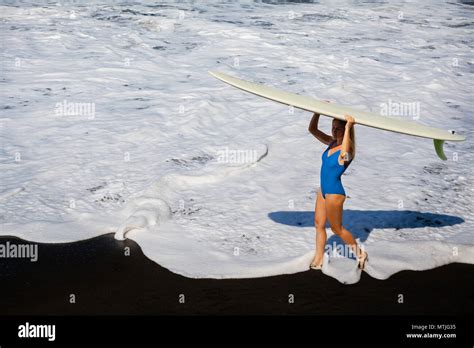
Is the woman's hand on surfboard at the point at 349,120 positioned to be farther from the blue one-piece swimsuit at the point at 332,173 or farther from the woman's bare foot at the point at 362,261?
the woman's bare foot at the point at 362,261

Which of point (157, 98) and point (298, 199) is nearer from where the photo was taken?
point (298, 199)

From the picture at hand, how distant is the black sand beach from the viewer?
3.98 m

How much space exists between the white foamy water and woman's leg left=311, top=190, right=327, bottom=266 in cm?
10

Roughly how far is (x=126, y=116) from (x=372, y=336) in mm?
6105

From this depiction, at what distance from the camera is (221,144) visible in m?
7.76

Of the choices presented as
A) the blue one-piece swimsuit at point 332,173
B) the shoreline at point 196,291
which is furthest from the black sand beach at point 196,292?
the blue one-piece swimsuit at point 332,173

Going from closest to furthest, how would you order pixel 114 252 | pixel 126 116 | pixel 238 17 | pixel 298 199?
pixel 114 252 < pixel 298 199 < pixel 126 116 < pixel 238 17

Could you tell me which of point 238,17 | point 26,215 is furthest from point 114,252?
point 238,17

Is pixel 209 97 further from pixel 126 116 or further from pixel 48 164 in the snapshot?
pixel 48 164

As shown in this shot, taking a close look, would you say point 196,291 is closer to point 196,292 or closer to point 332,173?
point 196,292

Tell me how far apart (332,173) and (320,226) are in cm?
→ 50

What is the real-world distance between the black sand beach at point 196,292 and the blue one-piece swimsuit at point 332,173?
2.60 feet

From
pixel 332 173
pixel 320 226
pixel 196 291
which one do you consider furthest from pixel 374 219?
pixel 196 291

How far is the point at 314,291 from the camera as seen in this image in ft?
Answer: 13.9
